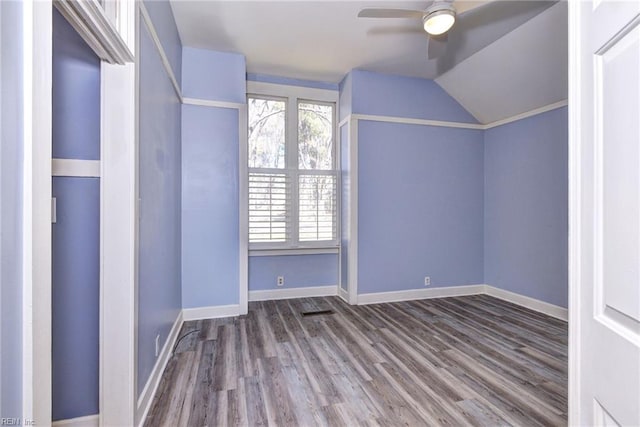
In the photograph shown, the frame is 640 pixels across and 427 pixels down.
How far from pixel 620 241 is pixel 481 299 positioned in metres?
4.02

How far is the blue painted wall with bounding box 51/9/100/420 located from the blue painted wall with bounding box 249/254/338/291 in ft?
7.66

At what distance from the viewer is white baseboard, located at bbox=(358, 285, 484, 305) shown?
3855 millimetres

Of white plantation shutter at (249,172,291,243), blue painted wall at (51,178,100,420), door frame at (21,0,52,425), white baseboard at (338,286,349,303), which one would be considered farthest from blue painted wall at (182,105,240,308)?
door frame at (21,0,52,425)

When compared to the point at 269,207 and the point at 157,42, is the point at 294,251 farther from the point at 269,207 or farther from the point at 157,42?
the point at 157,42

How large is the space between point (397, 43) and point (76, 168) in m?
3.08

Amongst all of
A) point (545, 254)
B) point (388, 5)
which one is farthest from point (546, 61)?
point (545, 254)

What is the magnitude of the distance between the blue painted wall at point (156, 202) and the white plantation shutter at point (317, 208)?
1.57 meters

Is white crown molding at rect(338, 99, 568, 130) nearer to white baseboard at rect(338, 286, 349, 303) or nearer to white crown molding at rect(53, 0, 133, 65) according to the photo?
white baseboard at rect(338, 286, 349, 303)

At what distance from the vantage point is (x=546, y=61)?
299cm

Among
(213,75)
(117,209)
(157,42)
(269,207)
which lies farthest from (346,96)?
(117,209)

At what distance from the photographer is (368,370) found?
229 cm

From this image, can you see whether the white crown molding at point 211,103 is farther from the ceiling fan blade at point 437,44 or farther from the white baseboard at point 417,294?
the white baseboard at point 417,294

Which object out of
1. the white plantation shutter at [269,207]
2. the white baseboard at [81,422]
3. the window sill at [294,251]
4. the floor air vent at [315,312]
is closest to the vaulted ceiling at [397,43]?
the white plantation shutter at [269,207]

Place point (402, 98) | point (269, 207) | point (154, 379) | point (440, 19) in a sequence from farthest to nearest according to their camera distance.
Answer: point (402, 98) < point (269, 207) < point (440, 19) < point (154, 379)
